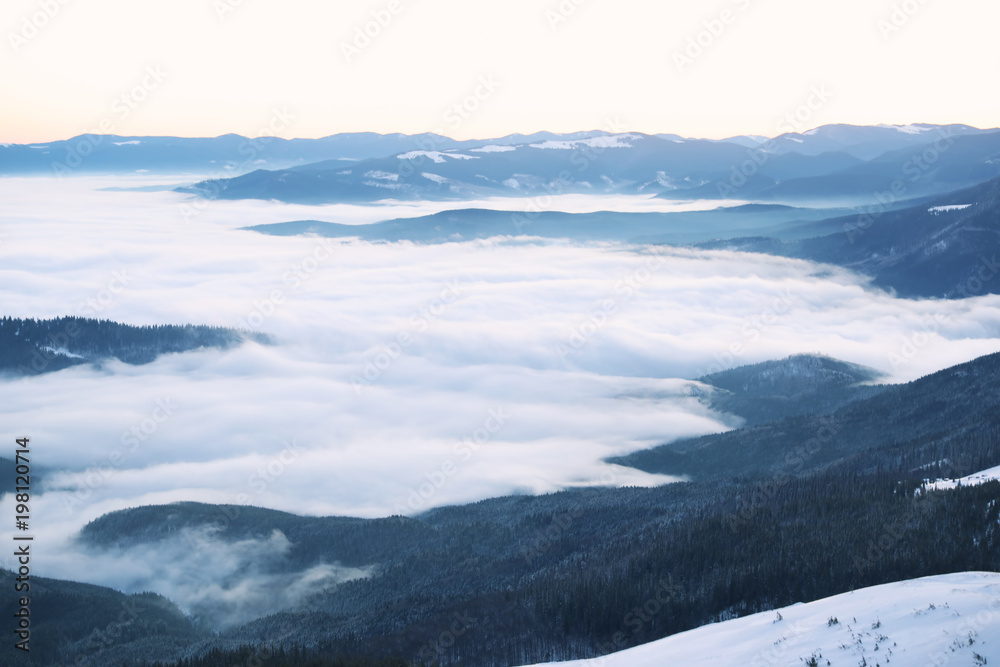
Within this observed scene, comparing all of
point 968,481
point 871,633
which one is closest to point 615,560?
point 968,481

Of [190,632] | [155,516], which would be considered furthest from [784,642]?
[155,516]

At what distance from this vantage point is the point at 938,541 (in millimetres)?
71188

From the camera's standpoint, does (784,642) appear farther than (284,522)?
No

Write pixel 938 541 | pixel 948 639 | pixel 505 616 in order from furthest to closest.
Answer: pixel 505 616 → pixel 938 541 → pixel 948 639

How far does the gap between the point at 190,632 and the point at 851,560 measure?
112243 mm

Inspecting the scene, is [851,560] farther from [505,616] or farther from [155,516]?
[155,516]

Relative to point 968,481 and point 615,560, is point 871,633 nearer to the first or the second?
point 615,560

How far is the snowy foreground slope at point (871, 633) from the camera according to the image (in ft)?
120

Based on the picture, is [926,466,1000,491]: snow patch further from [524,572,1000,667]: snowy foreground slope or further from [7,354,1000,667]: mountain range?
[524,572,1000,667]: snowy foreground slope

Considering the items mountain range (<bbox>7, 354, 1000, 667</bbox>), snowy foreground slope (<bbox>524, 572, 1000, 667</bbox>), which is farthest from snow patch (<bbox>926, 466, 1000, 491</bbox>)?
snowy foreground slope (<bbox>524, 572, 1000, 667</bbox>)

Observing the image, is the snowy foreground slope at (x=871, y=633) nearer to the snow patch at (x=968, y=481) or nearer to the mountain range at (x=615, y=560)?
the mountain range at (x=615, y=560)

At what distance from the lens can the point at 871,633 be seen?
134 feet

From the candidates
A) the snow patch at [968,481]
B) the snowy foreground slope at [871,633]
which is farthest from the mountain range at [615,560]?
the snow patch at [968,481]

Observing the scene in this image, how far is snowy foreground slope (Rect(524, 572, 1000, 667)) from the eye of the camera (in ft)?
120
